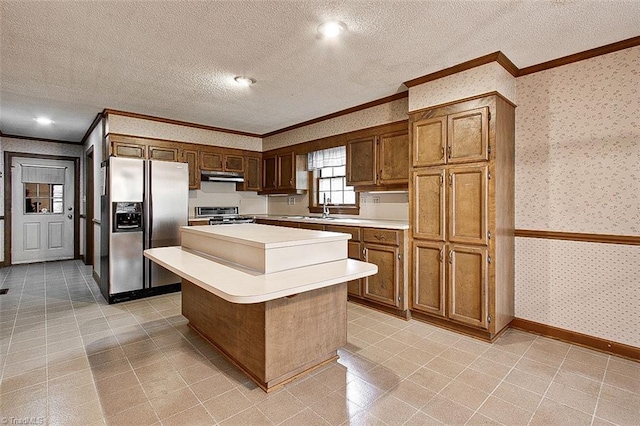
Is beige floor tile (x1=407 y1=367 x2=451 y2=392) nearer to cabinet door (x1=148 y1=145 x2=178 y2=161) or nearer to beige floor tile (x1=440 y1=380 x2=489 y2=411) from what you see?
beige floor tile (x1=440 y1=380 x2=489 y2=411)

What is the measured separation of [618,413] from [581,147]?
1.99 meters

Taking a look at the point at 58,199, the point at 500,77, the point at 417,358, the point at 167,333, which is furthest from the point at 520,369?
the point at 58,199

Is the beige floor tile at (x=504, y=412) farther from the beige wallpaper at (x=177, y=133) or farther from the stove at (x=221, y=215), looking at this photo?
the beige wallpaper at (x=177, y=133)

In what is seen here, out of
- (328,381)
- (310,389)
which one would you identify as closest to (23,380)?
(310,389)

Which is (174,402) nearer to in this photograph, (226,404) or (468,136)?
(226,404)

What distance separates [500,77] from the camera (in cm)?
290

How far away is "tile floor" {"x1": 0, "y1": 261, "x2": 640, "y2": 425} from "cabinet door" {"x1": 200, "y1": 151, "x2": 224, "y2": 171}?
2.74 metres

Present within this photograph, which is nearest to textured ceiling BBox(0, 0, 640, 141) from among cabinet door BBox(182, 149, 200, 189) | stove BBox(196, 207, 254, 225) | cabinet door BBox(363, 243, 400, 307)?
cabinet door BBox(182, 149, 200, 189)

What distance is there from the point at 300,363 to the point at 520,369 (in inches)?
63.3

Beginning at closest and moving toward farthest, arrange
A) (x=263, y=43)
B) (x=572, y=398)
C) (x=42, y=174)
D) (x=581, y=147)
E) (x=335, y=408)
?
(x=335, y=408) → (x=572, y=398) → (x=263, y=43) → (x=581, y=147) → (x=42, y=174)

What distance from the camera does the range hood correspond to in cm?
535

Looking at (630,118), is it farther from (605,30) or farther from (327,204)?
(327,204)

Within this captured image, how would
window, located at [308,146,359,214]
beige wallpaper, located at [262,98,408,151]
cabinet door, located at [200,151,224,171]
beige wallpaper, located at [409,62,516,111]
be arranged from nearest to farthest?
beige wallpaper, located at [409,62,516,111], beige wallpaper, located at [262,98,408,151], window, located at [308,146,359,214], cabinet door, located at [200,151,224,171]

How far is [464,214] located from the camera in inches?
120
